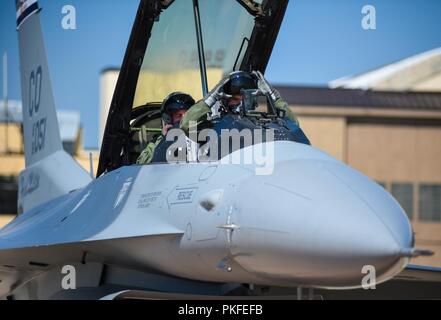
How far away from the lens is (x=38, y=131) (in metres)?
11.9

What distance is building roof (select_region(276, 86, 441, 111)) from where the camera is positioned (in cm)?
2756

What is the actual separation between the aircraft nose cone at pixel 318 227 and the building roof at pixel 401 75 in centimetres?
2573

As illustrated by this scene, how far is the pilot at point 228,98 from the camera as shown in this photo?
756 cm

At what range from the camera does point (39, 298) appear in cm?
895

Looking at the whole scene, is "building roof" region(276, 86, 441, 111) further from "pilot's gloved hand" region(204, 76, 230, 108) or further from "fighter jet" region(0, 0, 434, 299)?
"pilot's gloved hand" region(204, 76, 230, 108)

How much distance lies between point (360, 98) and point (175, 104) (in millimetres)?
20197

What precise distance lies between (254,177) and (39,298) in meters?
3.50

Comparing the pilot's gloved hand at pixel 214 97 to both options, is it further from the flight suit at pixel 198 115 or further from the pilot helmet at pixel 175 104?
the pilot helmet at pixel 175 104
